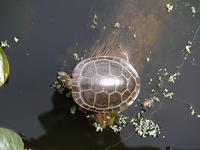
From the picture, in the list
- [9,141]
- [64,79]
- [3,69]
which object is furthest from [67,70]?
[9,141]

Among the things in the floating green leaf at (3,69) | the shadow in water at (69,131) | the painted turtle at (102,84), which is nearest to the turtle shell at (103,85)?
the painted turtle at (102,84)

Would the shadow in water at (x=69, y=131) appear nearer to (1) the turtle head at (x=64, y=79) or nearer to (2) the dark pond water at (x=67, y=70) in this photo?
(2) the dark pond water at (x=67, y=70)

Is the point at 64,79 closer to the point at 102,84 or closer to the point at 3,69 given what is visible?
the point at 102,84

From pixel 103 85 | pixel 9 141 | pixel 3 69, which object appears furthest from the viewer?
pixel 103 85

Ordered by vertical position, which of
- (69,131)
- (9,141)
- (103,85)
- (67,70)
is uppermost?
(67,70)

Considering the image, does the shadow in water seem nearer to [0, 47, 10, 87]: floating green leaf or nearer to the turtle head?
the turtle head

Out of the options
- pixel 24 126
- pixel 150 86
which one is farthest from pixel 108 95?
pixel 24 126

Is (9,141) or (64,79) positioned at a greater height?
(64,79)
